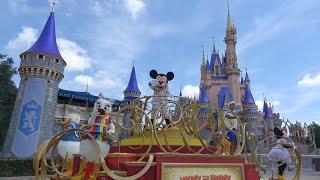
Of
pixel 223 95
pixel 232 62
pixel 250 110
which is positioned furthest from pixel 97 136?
pixel 232 62

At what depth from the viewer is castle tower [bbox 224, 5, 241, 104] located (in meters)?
41.5

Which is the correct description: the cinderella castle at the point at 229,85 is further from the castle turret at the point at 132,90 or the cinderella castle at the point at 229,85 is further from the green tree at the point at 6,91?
the green tree at the point at 6,91

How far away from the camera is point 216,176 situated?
5.38 m

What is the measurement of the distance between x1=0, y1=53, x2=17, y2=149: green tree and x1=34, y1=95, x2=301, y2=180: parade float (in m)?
18.0

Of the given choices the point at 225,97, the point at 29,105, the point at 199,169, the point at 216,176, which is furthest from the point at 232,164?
the point at 225,97

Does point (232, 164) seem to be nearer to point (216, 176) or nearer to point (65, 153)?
point (216, 176)

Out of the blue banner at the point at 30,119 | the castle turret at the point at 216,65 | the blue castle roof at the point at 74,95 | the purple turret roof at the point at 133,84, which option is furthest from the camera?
the castle turret at the point at 216,65

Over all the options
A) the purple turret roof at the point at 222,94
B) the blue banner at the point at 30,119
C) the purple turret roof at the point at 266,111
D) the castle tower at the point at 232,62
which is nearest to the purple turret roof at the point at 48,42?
the blue banner at the point at 30,119

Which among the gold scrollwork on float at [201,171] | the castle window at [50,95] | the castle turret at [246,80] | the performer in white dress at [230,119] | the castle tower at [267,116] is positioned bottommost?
the gold scrollwork on float at [201,171]

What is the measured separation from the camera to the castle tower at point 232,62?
4147 centimetres

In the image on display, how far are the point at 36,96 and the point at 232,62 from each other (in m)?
31.4

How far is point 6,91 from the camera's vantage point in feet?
73.4

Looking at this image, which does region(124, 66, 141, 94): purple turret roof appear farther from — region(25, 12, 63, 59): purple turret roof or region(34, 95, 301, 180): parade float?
region(34, 95, 301, 180): parade float

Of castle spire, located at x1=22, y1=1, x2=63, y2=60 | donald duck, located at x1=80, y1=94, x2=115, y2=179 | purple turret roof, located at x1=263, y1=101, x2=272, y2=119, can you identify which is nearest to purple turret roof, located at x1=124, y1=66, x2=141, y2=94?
castle spire, located at x1=22, y1=1, x2=63, y2=60
